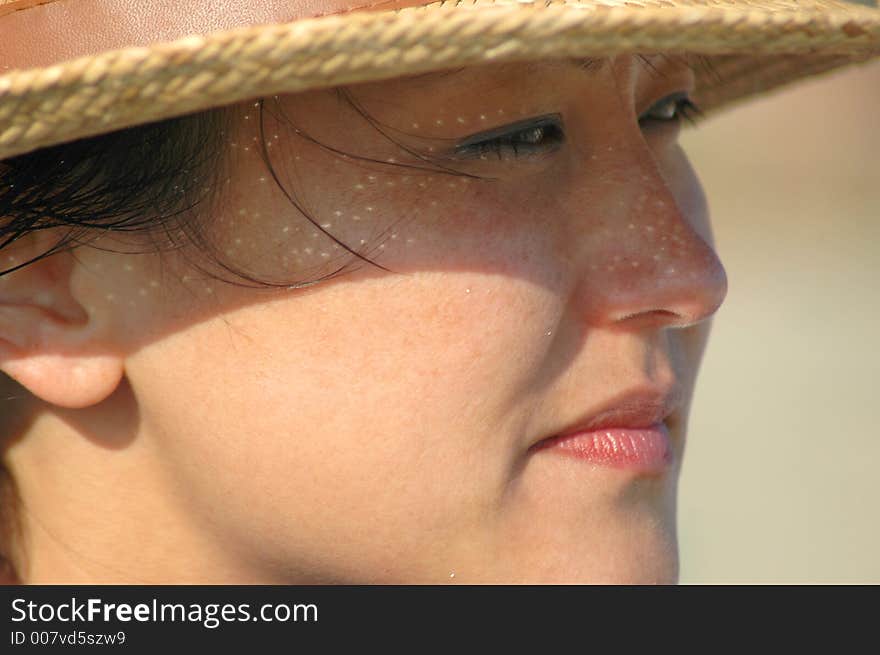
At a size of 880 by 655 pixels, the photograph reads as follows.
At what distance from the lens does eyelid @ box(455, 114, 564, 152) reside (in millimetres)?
1174

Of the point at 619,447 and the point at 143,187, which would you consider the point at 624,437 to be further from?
the point at 143,187

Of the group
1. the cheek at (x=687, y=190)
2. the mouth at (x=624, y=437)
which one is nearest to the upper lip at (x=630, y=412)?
the mouth at (x=624, y=437)

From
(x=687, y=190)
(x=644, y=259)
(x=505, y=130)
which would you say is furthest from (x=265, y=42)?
(x=687, y=190)

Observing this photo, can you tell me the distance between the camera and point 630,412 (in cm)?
129

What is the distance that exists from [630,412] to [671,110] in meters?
0.40

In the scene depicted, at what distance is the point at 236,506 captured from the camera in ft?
4.17

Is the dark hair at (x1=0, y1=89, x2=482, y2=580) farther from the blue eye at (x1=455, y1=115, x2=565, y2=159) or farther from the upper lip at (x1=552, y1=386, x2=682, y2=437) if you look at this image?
the upper lip at (x1=552, y1=386, x2=682, y2=437)

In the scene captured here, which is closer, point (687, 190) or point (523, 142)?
point (523, 142)

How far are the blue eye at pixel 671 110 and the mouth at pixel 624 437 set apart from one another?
0.33m
